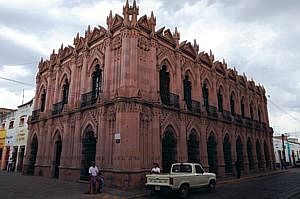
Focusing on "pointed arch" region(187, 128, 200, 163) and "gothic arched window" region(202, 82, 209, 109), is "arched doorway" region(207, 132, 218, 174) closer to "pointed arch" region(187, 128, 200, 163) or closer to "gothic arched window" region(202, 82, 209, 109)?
"pointed arch" region(187, 128, 200, 163)

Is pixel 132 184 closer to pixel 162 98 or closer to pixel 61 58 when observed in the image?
pixel 162 98

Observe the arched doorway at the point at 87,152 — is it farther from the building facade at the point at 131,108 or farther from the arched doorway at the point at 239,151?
the arched doorway at the point at 239,151

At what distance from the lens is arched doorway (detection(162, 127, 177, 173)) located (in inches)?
656

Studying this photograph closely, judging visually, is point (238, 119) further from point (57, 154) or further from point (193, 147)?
point (57, 154)

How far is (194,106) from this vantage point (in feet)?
65.7

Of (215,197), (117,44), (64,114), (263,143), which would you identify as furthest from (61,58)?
(263,143)

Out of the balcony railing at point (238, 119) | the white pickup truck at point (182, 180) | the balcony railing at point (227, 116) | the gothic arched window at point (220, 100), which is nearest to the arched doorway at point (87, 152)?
the white pickup truck at point (182, 180)

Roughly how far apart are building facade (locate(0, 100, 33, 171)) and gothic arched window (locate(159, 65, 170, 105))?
59.3 ft

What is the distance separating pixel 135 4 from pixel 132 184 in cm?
1166

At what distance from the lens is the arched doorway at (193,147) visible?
18.9 metres

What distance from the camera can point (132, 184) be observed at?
13.5m

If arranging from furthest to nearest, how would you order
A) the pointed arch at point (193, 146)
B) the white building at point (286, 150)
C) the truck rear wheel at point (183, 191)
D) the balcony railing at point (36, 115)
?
1. the white building at point (286, 150)
2. the balcony railing at point (36, 115)
3. the pointed arch at point (193, 146)
4. the truck rear wheel at point (183, 191)

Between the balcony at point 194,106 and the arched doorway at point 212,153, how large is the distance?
2.67m

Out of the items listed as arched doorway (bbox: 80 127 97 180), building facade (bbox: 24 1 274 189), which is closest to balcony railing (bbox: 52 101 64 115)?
building facade (bbox: 24 1 274 189)
